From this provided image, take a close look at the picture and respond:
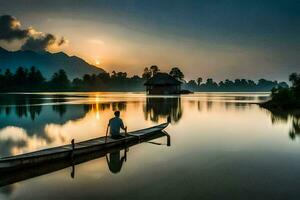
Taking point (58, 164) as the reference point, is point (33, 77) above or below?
above

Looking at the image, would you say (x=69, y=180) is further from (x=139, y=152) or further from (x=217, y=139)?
(x=217, y=139)

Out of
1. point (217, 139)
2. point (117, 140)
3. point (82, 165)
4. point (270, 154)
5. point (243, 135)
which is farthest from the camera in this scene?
point (243, 135)

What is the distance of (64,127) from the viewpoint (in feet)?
73.7

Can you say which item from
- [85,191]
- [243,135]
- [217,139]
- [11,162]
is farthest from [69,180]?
[243,135]

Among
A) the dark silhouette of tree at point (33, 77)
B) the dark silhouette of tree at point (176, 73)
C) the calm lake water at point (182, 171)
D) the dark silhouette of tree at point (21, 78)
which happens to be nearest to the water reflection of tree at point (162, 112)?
the calm lake water at point (182, 171)

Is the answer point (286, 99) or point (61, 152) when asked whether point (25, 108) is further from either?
point (286, 99)

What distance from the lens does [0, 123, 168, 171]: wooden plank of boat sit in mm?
10164

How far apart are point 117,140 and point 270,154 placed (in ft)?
22.6

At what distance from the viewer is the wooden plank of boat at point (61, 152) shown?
1016 centimetres

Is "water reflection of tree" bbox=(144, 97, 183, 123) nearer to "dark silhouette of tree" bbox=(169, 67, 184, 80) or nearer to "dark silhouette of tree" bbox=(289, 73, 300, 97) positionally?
"dark silhouette of tree" bbox=(289, 73, 300, 97)

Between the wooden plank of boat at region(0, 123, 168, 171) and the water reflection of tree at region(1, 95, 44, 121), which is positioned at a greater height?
the water reflection of tree at region(1, 95, 44, 121)

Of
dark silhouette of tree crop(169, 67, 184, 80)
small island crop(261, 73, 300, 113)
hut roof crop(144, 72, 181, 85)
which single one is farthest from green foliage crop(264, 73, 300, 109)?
dark silhouette of tree crop(169, 67, 184, 80)

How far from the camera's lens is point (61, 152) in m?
11.8

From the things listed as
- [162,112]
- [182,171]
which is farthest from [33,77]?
[182,171]
